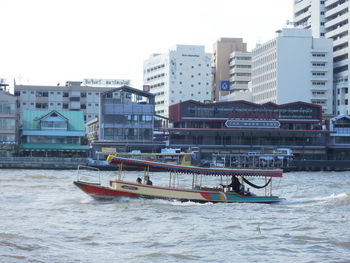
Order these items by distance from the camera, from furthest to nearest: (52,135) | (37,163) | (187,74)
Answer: (187,74)
(52,135)
(37,163)

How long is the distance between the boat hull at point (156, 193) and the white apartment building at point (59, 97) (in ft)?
258

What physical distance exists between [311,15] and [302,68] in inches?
825

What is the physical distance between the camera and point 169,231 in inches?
1037

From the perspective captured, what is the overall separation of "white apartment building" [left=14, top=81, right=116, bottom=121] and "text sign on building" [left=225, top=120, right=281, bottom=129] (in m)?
28.3

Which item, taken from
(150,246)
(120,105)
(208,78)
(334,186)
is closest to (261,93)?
(208,78)

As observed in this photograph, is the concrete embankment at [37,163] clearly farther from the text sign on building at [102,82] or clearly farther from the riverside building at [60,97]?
the text sign on building at [102,82]

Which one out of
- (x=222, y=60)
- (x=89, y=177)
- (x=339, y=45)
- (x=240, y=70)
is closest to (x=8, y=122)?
(x=89, y=177)

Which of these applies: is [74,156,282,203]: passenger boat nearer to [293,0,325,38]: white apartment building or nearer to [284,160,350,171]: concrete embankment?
[284,160,350,171]: concrete embankment

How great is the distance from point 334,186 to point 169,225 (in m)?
28.1

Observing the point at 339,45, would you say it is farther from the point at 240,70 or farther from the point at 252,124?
the point at 252,124

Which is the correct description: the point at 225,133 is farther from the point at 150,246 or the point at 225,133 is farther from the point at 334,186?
the point at 150,246

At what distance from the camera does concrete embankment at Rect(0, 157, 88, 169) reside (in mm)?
83000

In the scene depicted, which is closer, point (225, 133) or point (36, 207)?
point (36, 207)

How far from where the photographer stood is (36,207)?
33.8 meters
